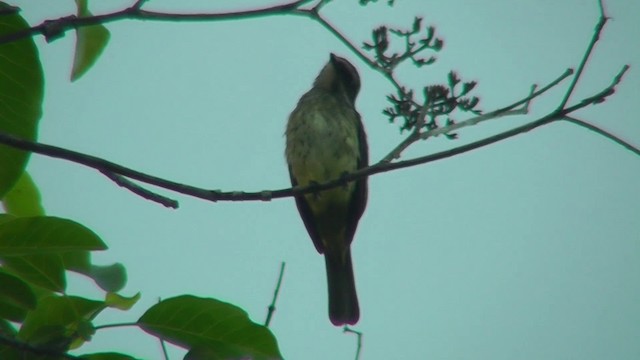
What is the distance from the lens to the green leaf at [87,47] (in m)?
2.21

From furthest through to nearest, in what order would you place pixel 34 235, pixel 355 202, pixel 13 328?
pixel 355 202
pixel 13 328
pixel 34 235

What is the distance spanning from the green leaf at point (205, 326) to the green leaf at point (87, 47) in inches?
26.8

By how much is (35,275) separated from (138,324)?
270mm

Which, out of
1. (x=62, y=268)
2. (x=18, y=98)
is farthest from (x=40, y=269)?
(x=18, y=98)

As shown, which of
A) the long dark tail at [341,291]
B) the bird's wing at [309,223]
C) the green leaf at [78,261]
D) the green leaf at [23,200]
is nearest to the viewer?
the green leaf at [78,261]

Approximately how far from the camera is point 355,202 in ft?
19.3

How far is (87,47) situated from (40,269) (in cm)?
62

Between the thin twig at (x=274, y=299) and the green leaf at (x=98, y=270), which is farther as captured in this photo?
the thin twig at (x=274, y=299)

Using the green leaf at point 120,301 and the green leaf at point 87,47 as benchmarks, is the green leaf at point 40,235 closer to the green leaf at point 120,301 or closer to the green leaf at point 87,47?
the green leaf at point 120,301

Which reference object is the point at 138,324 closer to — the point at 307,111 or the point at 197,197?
the point at 197,197

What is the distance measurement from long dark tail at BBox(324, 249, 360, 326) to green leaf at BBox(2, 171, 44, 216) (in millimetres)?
3510

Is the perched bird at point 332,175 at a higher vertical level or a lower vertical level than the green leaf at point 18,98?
higher

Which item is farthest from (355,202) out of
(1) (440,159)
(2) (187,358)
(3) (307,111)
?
(2) (187,358)

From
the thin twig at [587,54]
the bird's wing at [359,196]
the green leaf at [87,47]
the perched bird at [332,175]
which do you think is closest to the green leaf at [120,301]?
the green leaf at [87,47]
